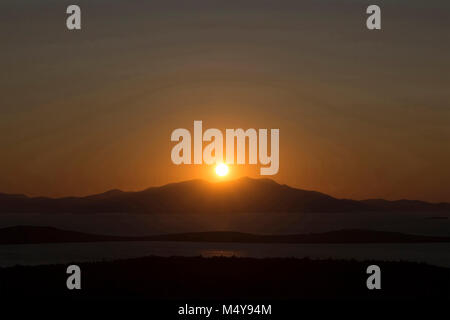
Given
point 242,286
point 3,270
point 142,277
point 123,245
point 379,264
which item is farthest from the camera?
point 123,245

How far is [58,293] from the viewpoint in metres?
24.3

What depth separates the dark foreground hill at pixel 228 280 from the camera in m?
24.8

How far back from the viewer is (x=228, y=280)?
87.7 feet

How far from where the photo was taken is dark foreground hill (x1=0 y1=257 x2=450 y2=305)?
2481 centimetres
